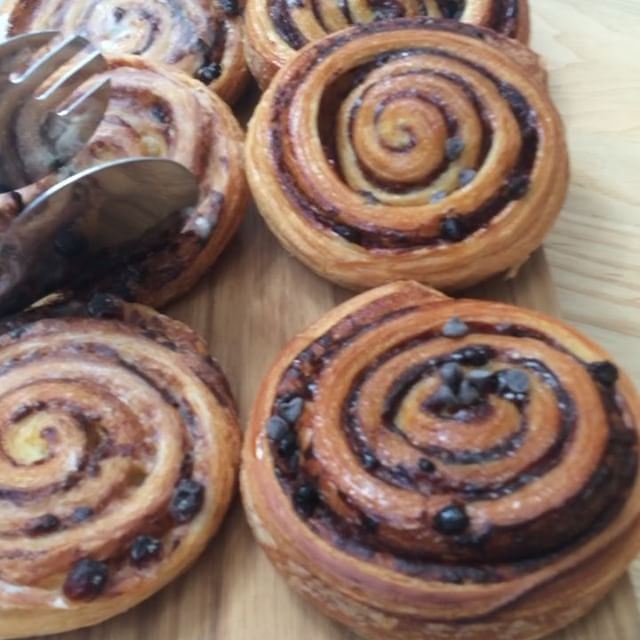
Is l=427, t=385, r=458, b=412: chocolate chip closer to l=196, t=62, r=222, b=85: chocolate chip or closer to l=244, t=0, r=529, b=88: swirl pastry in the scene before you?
l=244, t=0, r=529, b=88: swirl pastry

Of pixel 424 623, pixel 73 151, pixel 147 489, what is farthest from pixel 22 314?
pixel 424 623

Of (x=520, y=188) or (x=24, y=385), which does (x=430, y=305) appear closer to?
(x=520, y=188)

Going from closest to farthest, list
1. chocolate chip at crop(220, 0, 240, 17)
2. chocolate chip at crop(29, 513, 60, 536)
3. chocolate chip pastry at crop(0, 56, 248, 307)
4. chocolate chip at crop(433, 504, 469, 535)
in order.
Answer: chocolate chip at crop(433, 504, 469, 535) → chocolate chip at crop(29, 513, 60, 536) → chocolate chip pastry at crop(0, 56, 248, 307) → chocolate chip at crop(220, 0, 240, 17)

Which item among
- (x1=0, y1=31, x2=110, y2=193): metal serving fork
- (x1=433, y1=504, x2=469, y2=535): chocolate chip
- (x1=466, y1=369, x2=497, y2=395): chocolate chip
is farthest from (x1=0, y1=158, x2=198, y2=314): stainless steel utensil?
(x1=433, y1=504, x2=469, y2=535): chocolate chip

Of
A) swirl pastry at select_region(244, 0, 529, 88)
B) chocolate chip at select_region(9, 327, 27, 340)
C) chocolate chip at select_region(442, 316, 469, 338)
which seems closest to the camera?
chocolate chip at select_region(442, 316, 469, 338)

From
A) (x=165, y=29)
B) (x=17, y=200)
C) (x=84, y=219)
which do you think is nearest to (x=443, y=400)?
(x=84, y=219)

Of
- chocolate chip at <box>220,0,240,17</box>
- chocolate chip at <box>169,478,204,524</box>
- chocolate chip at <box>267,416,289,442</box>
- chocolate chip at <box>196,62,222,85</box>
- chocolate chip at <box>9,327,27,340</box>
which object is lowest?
chocolate chip at <box>169,478,204,524</box>
